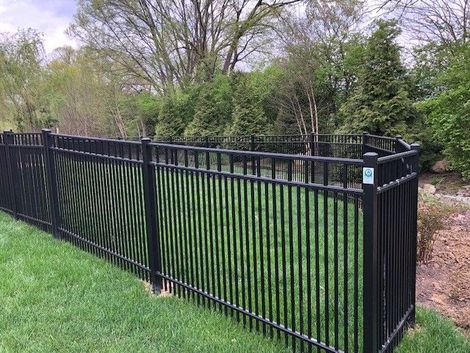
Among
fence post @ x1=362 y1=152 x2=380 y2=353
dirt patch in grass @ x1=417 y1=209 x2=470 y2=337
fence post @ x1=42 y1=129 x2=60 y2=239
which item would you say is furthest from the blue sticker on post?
fence post @ x1=42 y1=129 x2=60 y2=239

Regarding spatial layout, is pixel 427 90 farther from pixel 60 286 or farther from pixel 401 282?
pixel 60 286

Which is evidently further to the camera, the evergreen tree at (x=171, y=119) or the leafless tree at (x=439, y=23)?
the evergreen tree at (x=171, y=119)

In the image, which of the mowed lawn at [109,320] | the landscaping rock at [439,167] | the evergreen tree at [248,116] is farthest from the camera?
the evergreen tree at [248,116]

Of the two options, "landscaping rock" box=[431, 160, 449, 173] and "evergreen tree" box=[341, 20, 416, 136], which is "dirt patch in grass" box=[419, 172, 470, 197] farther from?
"evergreen tree" box=[341, 20, 416, 136]

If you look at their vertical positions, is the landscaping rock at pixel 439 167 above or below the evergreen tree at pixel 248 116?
below

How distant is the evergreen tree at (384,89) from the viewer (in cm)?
1052

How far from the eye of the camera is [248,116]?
49.5 feet

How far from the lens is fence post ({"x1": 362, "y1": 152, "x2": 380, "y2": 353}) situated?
213 centimetres

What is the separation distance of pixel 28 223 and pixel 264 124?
10.4 meters

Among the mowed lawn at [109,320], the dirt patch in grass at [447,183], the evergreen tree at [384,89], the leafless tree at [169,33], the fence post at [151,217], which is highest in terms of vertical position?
the leafless tree at [169,33]

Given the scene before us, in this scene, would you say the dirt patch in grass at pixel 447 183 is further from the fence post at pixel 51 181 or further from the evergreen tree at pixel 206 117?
the evergreen tree at pixel 206 117

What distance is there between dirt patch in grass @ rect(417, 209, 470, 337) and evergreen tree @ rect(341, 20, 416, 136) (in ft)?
17.9

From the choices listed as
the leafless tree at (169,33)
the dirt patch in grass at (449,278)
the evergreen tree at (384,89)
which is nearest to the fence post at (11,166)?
the dirt patch in grass at (449,278)

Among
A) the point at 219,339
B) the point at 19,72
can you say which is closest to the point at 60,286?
the point at 219,339
